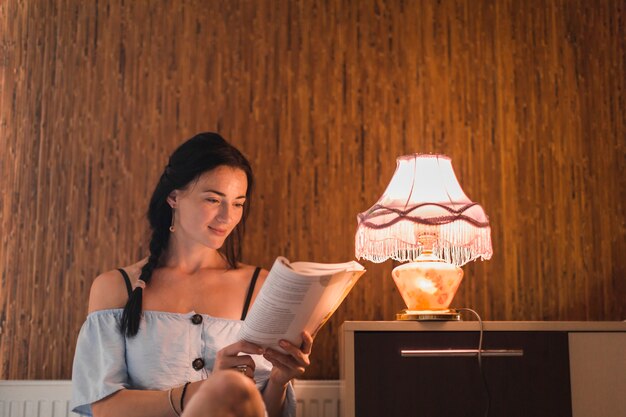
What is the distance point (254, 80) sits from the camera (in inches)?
87.7

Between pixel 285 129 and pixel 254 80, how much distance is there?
195 mm

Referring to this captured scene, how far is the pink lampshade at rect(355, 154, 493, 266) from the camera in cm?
177

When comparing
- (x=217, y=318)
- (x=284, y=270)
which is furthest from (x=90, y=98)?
(x=284, y=270)

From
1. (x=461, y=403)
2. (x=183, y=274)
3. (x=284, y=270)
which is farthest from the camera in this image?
(x=183, y=274)

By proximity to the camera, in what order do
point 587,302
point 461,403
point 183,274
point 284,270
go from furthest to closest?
→ point 587,302 → point 183,274 → point 461,403 → point 284,270

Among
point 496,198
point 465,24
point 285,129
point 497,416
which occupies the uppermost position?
point 465,24

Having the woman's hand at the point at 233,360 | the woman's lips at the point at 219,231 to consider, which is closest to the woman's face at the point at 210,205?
the woman's lips at the point at 219,231

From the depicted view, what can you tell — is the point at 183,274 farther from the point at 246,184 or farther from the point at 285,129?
the point at 285,129

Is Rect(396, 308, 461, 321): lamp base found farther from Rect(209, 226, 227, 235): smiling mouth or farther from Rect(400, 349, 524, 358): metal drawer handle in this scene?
Rect(209, 226, 227, 235): smiling mouth

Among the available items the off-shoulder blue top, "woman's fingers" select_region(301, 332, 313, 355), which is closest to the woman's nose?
the off-shoulder blue top

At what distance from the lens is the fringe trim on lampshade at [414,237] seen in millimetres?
1820

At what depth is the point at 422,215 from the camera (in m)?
1.77

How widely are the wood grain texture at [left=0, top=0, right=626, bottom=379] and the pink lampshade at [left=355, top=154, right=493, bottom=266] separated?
0.31 meters

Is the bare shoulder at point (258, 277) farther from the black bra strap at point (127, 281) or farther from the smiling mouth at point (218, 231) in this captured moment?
the black bra strap at point (127, 281)
